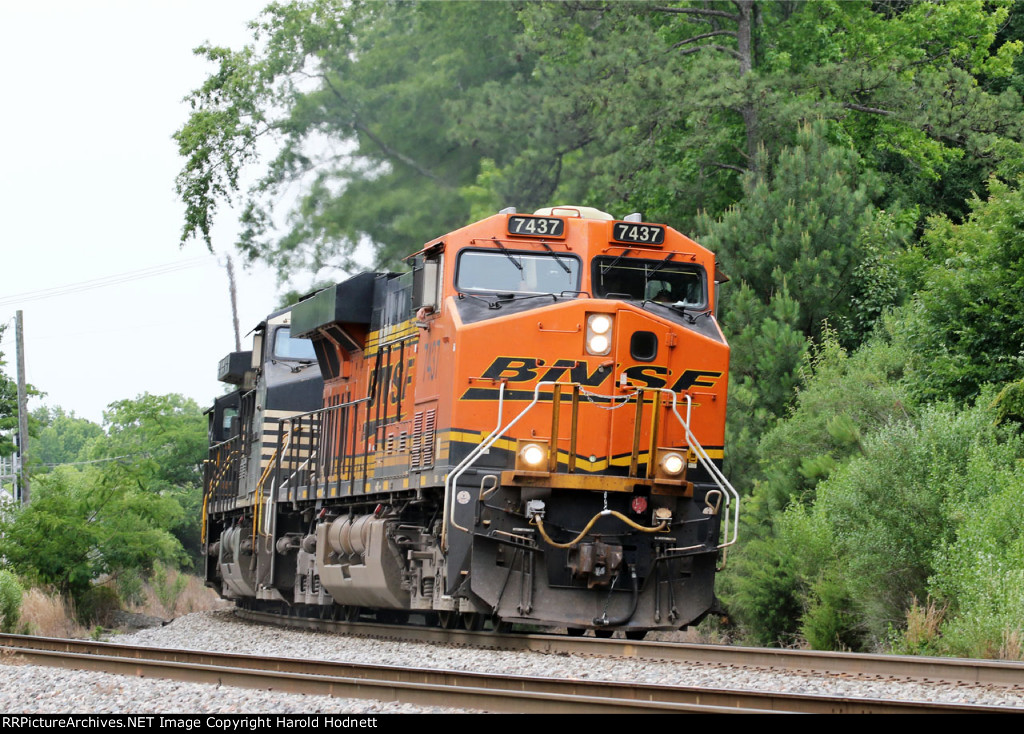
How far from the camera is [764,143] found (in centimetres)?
2561

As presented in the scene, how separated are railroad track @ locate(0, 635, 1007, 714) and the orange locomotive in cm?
276

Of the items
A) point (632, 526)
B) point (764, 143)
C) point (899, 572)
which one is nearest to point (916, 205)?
point (764, 143)

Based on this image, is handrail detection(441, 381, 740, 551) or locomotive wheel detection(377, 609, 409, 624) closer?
handrail detection(441, 381, 740, 551)

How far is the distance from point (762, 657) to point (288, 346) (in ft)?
34.4

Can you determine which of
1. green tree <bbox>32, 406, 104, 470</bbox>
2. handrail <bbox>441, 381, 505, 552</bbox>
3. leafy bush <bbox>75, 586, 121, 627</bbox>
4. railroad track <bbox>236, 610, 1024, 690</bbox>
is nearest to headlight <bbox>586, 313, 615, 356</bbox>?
handrail <bbox>441, 381, 505, 552</bbox>

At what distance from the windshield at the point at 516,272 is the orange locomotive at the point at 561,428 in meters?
0.01

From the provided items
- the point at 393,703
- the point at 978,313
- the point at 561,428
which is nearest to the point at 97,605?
the point at 561,428

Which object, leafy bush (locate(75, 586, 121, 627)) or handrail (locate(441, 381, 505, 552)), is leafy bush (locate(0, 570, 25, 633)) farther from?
handrail (locate(441, 381, 505, 552))

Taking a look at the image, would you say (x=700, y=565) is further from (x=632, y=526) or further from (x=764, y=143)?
(x=764, y=143)

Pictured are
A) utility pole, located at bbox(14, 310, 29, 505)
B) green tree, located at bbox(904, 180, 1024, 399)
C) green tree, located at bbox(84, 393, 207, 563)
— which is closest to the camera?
green tree, located at bbox(904, 180, 1024, 399)

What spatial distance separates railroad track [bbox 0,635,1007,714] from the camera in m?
6.79

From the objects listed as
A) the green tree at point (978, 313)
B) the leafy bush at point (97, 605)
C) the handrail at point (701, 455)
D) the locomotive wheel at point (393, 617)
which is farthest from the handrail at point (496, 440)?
the leafy bush at point (97, 605)

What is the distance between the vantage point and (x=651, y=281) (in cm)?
1239

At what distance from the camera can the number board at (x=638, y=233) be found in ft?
40.0
